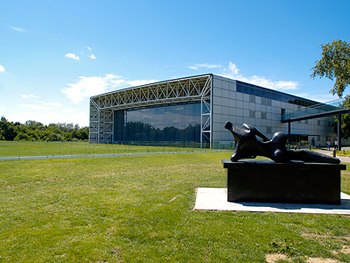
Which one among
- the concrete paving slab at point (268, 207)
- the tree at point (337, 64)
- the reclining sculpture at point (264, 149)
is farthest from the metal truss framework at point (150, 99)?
the concrete paving slab at point (268, 207)

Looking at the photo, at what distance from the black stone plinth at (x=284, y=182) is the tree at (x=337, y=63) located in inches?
348

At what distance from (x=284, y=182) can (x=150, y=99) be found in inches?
1908

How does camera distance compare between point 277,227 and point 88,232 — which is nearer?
point 88,232

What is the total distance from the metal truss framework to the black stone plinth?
1284 inches

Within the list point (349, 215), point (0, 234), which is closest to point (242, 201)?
point (349, 215)

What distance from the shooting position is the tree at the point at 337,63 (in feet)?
41.7

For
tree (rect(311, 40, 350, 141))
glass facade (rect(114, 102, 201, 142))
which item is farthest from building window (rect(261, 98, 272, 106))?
tree (rect(311, 40, 350, 141))

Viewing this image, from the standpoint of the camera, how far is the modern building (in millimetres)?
40531

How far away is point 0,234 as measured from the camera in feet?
15.2

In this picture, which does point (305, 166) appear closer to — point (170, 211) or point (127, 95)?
point (170, 211)

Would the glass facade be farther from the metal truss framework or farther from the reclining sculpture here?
the reclining sculpture

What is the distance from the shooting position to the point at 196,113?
1748 inches

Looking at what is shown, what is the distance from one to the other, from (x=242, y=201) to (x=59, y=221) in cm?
492

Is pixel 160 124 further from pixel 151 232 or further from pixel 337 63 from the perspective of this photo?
pixel 151 232
